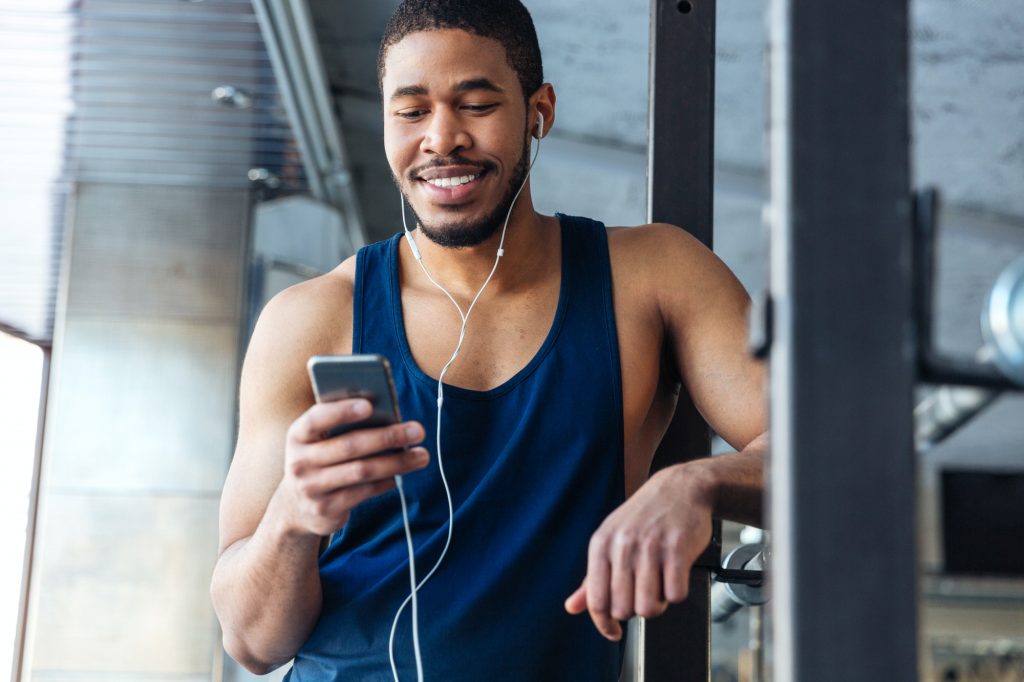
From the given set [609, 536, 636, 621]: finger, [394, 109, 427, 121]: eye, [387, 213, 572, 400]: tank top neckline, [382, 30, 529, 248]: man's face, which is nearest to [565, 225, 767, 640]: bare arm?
[609, 536, 636, 621]: finger

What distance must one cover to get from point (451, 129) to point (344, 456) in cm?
62

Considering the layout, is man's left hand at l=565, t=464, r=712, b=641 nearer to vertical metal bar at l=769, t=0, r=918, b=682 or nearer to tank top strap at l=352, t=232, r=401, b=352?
vertical metal bar at l=769, t=0, r=918, b=682

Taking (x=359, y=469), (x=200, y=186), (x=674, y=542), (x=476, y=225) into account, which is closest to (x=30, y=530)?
(x=200, y=186)

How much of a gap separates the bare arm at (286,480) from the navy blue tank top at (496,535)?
0.26 ft

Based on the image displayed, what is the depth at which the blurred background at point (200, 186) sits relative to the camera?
159 inches

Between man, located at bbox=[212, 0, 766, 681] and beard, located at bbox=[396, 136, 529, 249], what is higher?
beard, located at bbox=[396, 136, 529, 249]

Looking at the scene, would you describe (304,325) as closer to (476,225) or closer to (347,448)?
(476,225)

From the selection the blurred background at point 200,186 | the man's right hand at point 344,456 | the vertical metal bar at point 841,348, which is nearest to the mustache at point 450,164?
the man's right hand at point 344,456

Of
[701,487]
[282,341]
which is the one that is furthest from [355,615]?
[701,487]

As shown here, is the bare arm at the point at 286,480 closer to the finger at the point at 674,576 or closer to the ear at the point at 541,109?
the finger at the point at 674,576

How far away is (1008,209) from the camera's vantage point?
531cm

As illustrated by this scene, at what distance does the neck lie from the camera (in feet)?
5.00

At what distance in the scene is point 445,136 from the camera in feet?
4.55

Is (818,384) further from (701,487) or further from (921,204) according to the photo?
(701,487)
